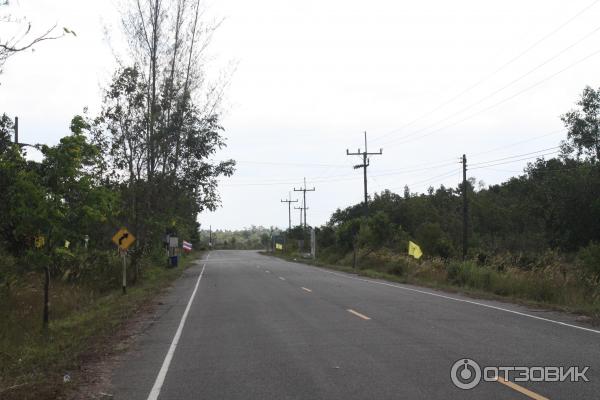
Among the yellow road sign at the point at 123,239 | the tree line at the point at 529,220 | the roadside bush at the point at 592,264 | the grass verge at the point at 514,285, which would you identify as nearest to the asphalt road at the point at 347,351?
the grass verge at the point at 514,285

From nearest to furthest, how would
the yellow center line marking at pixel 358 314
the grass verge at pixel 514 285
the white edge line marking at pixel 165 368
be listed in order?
the white edge line marking at pixel 165 368, the yellow center line marking at pixel 358 314, the grass verge at pixel 514 285

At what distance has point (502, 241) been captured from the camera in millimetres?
60438

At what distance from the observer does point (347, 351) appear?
927 cm

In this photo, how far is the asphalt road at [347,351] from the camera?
692cm

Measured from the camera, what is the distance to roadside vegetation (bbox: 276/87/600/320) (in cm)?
2109

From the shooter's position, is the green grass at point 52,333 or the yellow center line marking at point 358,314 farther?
the yellow center line marking at point 358,314

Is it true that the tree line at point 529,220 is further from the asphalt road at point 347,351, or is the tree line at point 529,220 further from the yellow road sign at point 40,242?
the yellow road sign at point 40,242

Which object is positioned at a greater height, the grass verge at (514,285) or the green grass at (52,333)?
the grass verge at (514,285)

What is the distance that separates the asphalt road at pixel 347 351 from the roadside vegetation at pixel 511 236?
457cm

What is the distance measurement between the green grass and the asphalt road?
86 centimetres

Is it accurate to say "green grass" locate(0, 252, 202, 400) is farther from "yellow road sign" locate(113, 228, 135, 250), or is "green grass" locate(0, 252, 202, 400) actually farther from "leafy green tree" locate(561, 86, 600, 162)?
"leafy green tree" locate(561, 86, 600, 162)

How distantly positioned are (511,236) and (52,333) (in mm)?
55422

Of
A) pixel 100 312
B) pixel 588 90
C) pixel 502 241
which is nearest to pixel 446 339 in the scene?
pixel 100 312

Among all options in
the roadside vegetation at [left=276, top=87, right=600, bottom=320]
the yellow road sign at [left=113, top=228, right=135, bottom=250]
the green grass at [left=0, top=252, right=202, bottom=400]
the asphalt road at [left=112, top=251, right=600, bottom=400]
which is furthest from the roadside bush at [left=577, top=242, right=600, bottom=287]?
the yellow road sign at [left=113, top=228, right=135, bottom=250]
